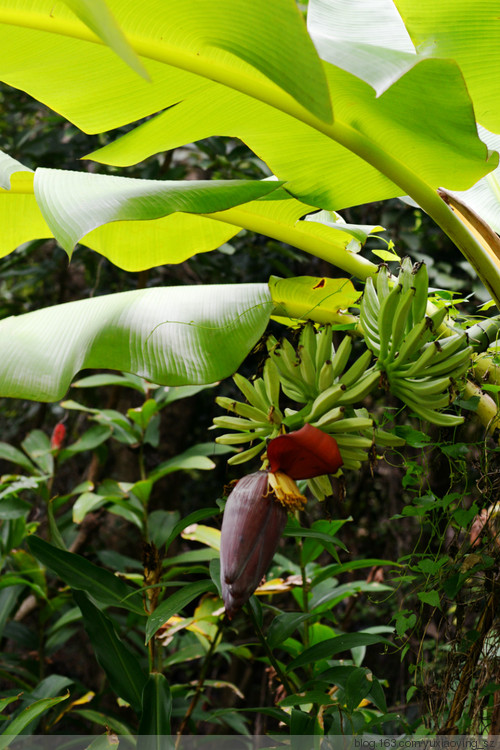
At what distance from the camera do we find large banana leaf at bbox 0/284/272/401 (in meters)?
0.58

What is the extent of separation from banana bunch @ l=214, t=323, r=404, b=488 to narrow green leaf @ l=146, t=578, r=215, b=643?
172mm

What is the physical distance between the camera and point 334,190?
26.3 inches

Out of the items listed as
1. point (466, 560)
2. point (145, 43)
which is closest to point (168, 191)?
point (145, 43)

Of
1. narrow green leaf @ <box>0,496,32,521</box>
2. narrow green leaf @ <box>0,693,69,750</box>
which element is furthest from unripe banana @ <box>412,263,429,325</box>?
narrow green leaf @ <box>0,496,32,521</box>

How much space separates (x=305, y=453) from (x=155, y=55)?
0.40 metres

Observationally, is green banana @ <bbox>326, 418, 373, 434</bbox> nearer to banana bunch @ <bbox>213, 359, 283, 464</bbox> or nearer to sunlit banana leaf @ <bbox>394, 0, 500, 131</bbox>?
banana bunch @ <bbox>213, 359, 283, 464</bbox>

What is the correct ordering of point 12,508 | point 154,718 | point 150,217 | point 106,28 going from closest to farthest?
point 106,28
point 150,217
point 154,718
point 12,508

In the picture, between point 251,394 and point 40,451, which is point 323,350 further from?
point 40,451

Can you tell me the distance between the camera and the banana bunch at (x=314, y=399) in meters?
0.57

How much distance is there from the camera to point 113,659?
2.57 feet

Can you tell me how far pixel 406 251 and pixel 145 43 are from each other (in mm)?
1316

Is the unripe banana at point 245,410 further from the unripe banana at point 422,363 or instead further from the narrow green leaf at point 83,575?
the narrow green leaf at point 83,575

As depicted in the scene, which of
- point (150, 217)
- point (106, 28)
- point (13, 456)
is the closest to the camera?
point (106, 28)

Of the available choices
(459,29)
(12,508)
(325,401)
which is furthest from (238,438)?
(12,508)
